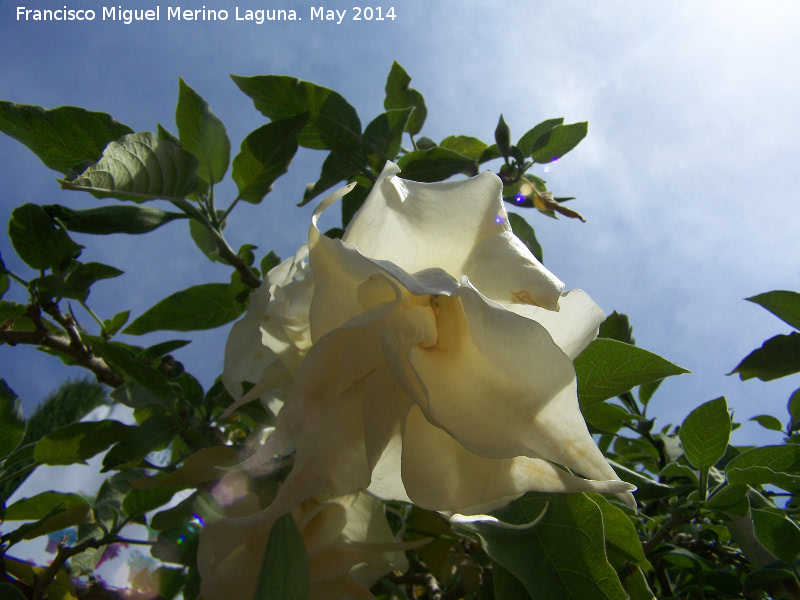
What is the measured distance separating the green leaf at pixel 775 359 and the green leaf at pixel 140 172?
3.22 ft

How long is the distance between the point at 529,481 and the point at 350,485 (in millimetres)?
127

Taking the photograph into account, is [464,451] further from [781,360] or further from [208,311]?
[781,360]

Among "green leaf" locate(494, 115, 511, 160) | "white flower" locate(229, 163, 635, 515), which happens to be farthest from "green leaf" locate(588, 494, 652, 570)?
"green leaf" locate(494, 115, 511, 160)

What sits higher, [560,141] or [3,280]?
[560,141]

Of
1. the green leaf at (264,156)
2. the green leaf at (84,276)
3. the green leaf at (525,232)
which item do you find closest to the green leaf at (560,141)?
the green leaf at (525,232)

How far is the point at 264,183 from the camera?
2.84 ft

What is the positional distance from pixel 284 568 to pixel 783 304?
927 mm

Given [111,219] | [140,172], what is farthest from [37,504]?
[140,172]

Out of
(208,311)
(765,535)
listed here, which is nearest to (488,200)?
(765,535)

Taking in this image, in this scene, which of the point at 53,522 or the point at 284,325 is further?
the point at 53,522

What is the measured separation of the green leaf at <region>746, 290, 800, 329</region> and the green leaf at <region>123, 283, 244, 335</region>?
36.0 inches

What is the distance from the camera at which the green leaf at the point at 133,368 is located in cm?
71

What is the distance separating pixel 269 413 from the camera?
2.03 feet

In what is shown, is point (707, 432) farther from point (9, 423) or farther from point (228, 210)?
point (9, 423)
